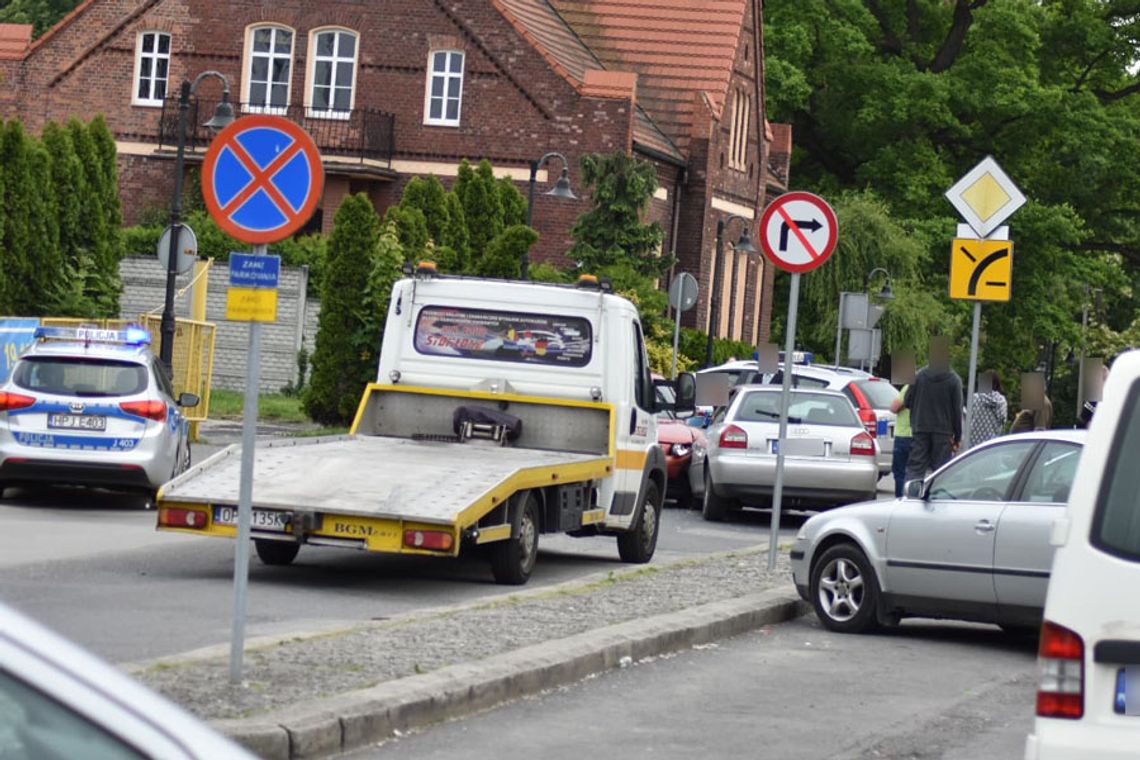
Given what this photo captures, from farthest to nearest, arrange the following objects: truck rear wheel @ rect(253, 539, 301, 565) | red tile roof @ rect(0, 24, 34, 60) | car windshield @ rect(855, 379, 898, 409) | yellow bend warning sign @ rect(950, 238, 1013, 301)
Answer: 1. red tile roof @ rect(0, 24, 34, 60)
2. car windshield @ rect(855, 379, 898, 409)
3. yellow bend warning sign @ rect(950, 238, 1013, 301)
4. truck rear wheel @ rect(253, 539, 301, 565)

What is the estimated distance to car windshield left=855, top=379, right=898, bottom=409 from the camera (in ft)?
106

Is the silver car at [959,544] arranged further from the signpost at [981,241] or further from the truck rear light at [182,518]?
the truck rear light at [182,518]

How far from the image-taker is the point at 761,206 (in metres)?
59.8

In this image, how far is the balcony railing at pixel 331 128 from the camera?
49156mm

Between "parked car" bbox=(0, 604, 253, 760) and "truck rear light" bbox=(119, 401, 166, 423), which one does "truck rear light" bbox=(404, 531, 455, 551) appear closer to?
"truck rear light" bbox=(119, 401, 166, 423)

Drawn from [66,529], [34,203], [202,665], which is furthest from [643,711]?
[34,203]

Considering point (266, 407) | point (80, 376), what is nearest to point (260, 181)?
point (80, 376)

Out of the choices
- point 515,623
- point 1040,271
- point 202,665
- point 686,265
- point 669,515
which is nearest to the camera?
point 202,665

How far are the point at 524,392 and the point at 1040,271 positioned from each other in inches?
1665

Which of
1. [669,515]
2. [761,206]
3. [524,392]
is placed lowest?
[669,515]

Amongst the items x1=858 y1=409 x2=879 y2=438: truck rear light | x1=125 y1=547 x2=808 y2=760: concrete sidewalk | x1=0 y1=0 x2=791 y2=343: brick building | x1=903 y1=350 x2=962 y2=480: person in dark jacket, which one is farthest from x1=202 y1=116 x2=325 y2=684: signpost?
x1=0 y1=0 x2=791 y2=343: brick building

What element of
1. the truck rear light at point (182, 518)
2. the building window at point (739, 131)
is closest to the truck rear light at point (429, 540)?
the truck rear light at point (182, 518)

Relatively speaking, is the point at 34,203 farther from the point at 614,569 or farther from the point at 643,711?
the point at 643,711

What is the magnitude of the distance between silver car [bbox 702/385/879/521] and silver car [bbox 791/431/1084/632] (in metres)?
10.2
